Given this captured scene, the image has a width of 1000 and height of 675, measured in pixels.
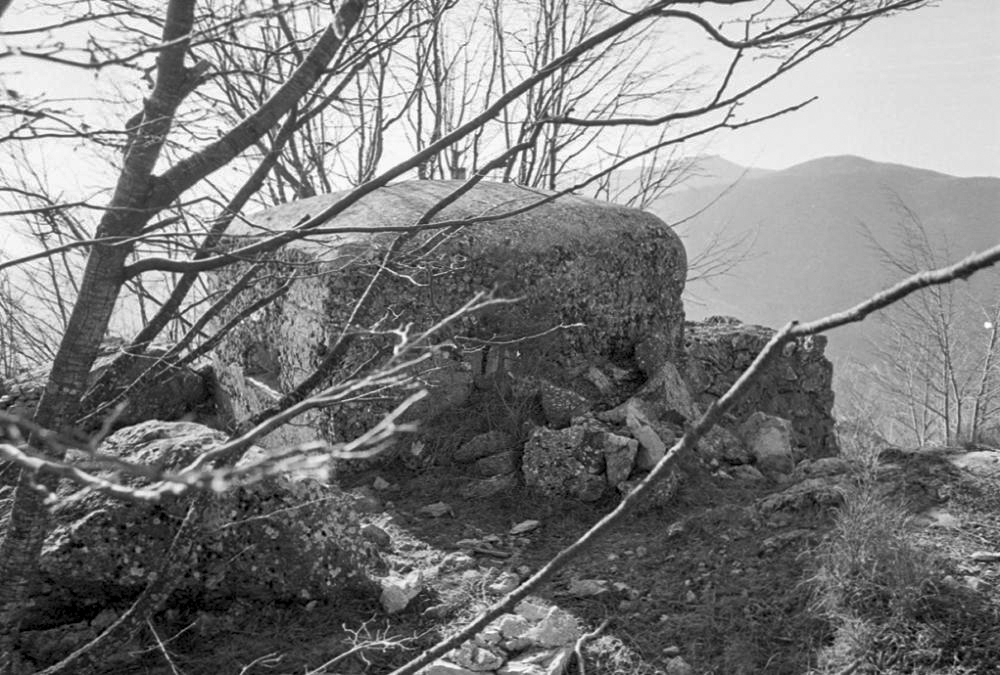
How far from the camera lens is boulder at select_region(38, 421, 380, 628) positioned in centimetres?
294

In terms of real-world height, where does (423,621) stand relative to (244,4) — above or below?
below

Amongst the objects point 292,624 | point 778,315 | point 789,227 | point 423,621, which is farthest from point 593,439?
point 789,227

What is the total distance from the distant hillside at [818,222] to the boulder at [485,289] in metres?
34.4

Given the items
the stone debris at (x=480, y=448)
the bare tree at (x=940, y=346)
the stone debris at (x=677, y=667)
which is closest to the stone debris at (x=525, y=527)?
the stone debris at (x=480, y=448)

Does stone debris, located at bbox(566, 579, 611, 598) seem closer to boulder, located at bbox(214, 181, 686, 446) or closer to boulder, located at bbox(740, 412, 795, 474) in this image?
boulder, located at bbox(214, 181, 686, 446)

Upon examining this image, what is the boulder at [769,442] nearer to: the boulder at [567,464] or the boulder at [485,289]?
the boulder at [485,289]

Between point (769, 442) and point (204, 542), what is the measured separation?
346 cm

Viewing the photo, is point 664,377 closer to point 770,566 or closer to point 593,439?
point 593,439

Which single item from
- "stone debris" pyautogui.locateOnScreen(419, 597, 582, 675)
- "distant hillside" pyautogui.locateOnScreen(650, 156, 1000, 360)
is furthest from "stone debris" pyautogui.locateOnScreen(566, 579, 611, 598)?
"distant hillside" pyautogui.locateOnScreen(650, 156, 1000, 360)

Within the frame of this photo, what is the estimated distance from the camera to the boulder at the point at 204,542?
2.94 meters

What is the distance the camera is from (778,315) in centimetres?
4228

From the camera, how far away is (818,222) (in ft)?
155

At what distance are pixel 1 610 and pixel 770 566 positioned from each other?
3.00 m

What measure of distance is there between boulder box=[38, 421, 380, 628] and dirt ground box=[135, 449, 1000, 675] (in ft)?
0.43
